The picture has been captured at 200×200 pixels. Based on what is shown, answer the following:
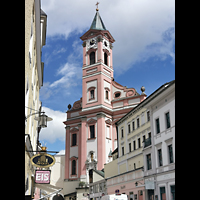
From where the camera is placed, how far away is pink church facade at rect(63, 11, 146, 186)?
4694 cm

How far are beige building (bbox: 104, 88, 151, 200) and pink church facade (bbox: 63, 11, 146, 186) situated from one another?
8241 millimetres

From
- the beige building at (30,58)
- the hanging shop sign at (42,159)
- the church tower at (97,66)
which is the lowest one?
the hanging shop sign at (42,159)

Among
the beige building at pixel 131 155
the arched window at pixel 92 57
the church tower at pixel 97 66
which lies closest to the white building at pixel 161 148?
the beige building at pixel 131 155

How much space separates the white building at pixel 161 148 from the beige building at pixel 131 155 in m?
1.51

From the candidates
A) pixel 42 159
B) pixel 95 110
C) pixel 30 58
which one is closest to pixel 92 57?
pixel 95 110

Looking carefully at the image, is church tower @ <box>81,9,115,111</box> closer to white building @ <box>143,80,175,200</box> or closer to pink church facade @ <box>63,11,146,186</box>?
pink church facade @ <box>63,11,146,186</box>

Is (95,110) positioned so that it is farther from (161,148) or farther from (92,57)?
(161,148)

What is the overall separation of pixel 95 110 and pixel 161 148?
26023mm

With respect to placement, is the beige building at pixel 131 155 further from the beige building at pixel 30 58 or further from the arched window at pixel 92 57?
the arched window at pixel 92 57

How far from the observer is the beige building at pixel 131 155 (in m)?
28.0

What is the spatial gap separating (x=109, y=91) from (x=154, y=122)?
2678 cm

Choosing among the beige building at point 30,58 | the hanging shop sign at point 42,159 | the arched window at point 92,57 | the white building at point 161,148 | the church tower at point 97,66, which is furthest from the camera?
the arched window at point 92,57
